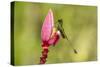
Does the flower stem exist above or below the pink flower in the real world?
below

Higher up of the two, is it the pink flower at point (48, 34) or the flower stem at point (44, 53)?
the pink flower at point (48, 34)

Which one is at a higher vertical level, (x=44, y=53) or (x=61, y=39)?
(x=61, y=39)

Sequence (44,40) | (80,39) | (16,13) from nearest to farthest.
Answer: (16,13)
(44,40)
(80,39)

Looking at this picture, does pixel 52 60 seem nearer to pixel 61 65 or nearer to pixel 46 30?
pixel 61 65

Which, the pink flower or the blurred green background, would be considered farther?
the pink flower
